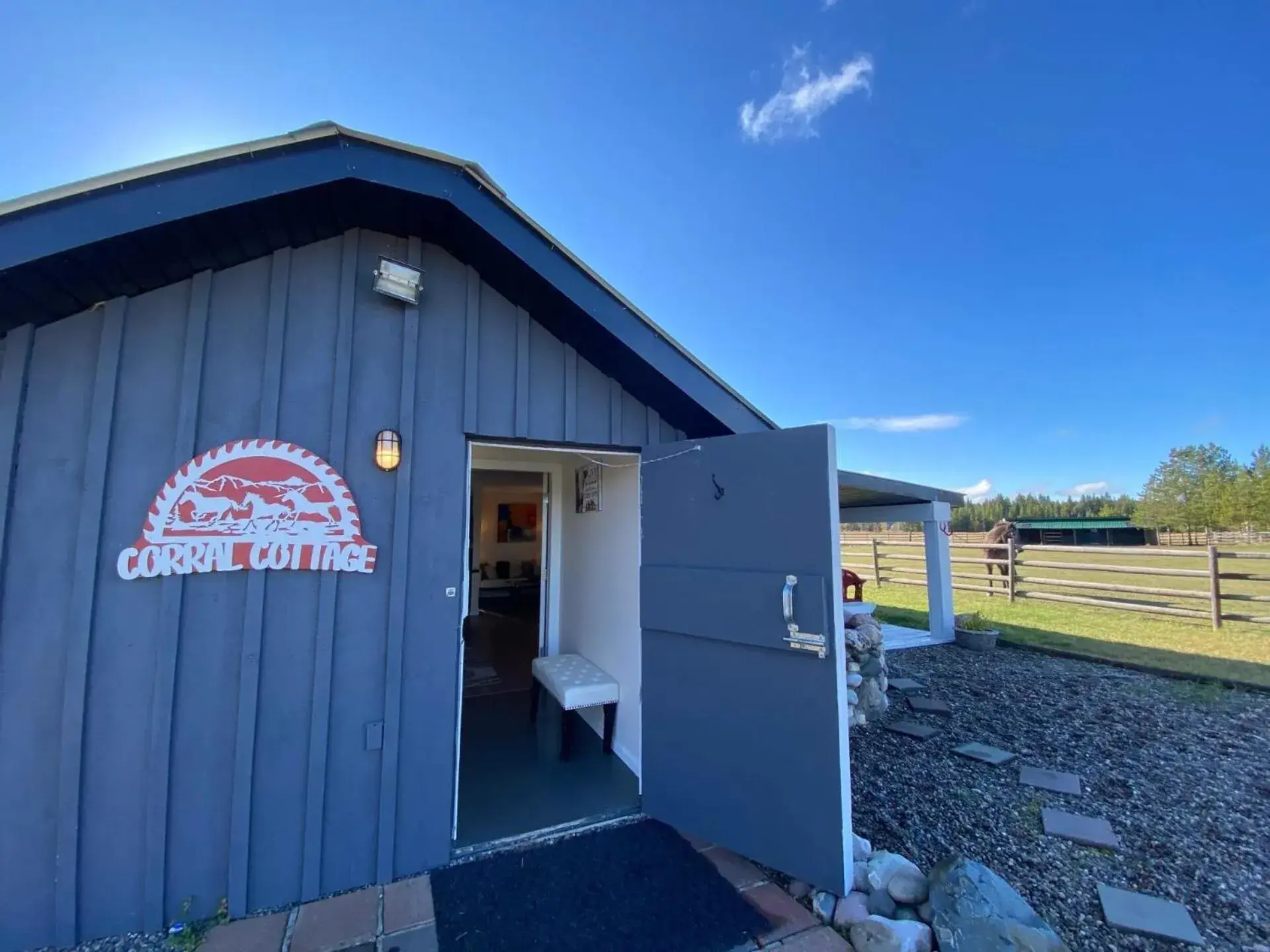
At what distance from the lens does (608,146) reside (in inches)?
227

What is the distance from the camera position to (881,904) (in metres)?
2.13

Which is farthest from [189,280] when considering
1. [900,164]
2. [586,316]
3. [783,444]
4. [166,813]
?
[900,164]

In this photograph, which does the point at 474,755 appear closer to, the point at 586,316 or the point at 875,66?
the point at 586,316

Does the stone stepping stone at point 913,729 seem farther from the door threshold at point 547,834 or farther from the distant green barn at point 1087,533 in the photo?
the distant green barn at point 1087,533

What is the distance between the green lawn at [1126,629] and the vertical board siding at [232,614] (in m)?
8.12

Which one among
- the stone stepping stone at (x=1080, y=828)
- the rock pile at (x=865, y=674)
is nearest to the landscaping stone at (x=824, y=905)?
the stone stepping stone at (x=1080, y=828)

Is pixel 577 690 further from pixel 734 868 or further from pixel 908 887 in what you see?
pixel 908 887

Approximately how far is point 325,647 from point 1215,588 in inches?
460

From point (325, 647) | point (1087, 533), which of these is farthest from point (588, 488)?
point (1087, 533)

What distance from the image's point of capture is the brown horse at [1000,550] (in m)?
9.85

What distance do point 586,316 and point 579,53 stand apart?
439 centimetres

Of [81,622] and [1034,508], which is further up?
[1034,508]

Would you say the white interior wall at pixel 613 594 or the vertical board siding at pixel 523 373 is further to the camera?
the white interior wall at pixel 613 594

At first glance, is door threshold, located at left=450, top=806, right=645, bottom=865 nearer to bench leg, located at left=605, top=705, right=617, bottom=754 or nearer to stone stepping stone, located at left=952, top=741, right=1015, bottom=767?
bench leg, located at left=605, top=705, right=617, bottom=754
